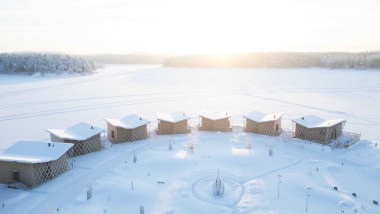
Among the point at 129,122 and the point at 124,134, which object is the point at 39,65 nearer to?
the point at 129,122

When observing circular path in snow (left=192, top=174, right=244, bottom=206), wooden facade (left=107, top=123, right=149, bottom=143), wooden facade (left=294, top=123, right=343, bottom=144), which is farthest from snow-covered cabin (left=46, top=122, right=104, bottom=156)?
wooden facade (left=294, top=123, right=343, bottom=144)

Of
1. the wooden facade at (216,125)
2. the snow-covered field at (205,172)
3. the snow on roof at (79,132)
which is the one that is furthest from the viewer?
the wooden facade at (216,125)

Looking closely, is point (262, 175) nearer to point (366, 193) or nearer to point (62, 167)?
point (366, 193)

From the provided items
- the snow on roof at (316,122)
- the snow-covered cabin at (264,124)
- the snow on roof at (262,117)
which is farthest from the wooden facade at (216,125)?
the snow on roof at (316,122)

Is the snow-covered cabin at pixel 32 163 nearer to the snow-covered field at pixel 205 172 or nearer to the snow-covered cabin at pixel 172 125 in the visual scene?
the snow-covered field at pixel 205 172

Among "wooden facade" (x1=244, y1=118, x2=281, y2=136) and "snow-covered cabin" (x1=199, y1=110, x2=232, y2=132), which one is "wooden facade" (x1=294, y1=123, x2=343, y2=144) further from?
"snow-covered cabin" (x1=199, y1=110, x2=232, y2=132)

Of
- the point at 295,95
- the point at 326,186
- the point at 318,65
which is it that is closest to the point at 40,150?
the point at 326,186

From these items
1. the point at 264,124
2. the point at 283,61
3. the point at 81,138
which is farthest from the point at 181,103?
the point at 283,61
